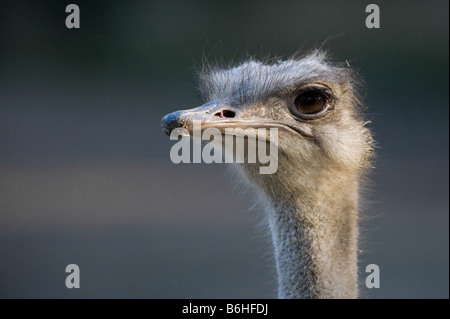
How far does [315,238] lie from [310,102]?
19.1 inches

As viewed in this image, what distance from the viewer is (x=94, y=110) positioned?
28.2 ft

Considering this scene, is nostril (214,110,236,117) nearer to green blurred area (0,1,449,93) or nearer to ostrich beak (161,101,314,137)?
ostrich beak (161,101,314,137)

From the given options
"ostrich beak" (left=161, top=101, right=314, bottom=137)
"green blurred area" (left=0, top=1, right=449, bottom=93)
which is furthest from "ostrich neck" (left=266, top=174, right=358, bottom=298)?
"green blurred area" (left=0, top=1, right=449, bottom=93)

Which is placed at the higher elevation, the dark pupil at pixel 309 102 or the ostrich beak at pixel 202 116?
the dark pupil at pixel 309 102

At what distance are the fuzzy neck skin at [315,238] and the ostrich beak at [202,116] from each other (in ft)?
1.13

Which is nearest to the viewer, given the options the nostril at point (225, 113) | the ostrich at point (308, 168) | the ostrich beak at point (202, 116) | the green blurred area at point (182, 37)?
the ostrich beak at point (202, 116)

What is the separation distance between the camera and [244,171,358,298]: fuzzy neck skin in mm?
2676

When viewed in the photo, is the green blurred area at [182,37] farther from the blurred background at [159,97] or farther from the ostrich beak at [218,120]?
the ostrich beak at [218,120]

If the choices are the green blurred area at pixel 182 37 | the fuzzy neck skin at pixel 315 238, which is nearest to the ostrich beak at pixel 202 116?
the fuzzy neck skin at pixel 315 238

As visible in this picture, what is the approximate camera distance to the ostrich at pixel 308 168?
2.63 metres
